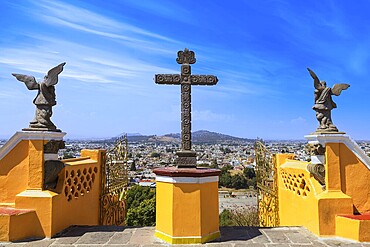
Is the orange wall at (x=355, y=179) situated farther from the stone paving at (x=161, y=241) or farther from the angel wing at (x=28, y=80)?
the angel wing at (x=28, y=80)

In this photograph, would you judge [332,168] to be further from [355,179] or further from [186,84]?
[186,84]

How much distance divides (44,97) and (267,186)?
563 cm

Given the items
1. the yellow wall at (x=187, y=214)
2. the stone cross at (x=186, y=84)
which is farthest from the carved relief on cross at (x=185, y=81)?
the yellow wall at (x=187, y=214)

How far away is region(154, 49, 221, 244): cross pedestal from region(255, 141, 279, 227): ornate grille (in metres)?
2.60

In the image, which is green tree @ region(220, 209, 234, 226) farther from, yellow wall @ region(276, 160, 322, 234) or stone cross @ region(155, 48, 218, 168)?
stone cross @ region(155, 48, 218, 168)

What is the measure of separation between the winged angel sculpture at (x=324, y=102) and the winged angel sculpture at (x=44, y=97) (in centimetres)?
490

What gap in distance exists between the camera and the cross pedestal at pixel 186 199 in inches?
204

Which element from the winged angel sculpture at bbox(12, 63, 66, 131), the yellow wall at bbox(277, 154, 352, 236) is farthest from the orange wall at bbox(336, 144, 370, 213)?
the winged angel sculpture at bbox(12, 63, 66, 131)

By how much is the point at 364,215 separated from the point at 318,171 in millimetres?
1046

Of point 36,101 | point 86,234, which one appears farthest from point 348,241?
point 36,101

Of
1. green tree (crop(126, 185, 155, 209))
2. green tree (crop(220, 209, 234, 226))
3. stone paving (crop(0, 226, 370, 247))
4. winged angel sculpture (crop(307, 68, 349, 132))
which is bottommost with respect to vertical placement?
green tree (crop(220, 209, 234, 226))

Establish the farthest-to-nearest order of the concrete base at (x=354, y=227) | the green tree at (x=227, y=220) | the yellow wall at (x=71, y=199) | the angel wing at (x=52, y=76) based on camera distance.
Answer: the green tree at (x=227, y=220) → the angel wing at (x=52, y=76) → the yellow wall at (x=71, y=199) → the concrete base at (x=354, y=227)

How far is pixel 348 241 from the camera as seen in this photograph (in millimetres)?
5168

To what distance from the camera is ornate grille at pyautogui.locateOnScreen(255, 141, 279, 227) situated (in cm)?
755
